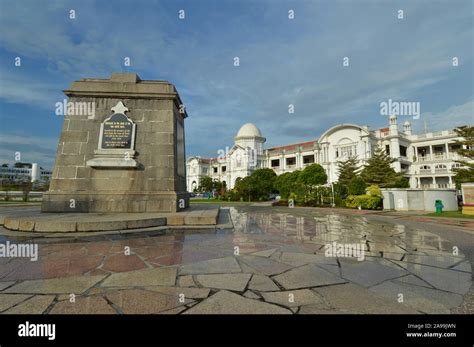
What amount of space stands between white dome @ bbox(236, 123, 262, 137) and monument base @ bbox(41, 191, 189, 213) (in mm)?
63059

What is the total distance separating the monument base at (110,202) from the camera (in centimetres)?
780

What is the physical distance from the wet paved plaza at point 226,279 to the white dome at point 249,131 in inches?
2616

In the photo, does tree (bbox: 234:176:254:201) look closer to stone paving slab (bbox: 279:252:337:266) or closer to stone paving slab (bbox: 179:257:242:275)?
stone paving slab (bbox: 279:252:337:266)

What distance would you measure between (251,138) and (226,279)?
222ft

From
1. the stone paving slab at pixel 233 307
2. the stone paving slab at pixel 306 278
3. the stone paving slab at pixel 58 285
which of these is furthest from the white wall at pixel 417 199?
the stone paving slab at pixel 58 285

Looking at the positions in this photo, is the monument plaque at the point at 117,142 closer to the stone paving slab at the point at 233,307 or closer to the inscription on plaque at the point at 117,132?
the inscription on plaque at the point at 117,132

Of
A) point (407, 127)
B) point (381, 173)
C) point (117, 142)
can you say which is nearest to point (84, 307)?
point (117, 142)

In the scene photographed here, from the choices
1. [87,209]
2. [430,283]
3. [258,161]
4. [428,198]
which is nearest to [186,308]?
[430,283]

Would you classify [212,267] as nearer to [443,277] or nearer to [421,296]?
[421,296]

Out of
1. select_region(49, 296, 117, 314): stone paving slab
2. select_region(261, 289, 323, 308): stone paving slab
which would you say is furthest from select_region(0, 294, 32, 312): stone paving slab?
select_region(261, 289, 323, 308): stone paving slab

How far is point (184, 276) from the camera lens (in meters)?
3.16

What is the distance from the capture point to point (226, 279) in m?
3.04

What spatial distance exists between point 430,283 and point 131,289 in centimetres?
387
